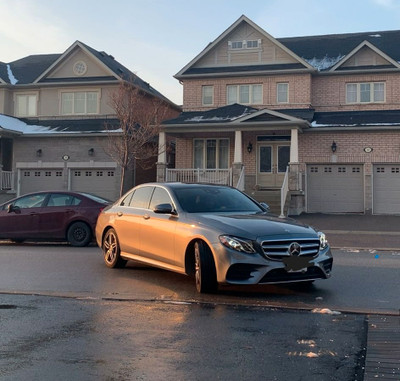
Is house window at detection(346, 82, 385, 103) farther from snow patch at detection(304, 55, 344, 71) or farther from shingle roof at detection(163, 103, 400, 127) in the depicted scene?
snow patch at detection(304, 55, 344, 71)

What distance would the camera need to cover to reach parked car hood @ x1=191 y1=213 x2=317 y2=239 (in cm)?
678

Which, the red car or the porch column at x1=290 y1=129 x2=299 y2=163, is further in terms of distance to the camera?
the porch column at x1=290 y1=129 x2=299 y2=163

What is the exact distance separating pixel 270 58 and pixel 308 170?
5.80 m

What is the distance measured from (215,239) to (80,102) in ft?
72.1

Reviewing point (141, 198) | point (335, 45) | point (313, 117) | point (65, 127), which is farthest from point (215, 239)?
point (335, 45)

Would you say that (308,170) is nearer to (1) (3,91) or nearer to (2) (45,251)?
(2) (45,251)

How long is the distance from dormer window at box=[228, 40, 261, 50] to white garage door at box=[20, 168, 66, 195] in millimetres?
10321

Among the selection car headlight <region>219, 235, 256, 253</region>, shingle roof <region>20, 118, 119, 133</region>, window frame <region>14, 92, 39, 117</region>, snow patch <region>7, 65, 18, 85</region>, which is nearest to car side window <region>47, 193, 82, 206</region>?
car headlight <region>219, 235, 256, 253</region>

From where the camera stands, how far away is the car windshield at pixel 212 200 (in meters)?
7.91

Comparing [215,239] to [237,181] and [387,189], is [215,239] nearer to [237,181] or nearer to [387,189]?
[237,181]

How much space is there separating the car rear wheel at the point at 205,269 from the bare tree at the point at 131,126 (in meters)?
14.5

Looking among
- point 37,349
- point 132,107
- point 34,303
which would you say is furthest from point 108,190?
point 37,349

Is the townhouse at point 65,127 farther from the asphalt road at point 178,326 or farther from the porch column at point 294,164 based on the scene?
the asphalt road at point 178,326

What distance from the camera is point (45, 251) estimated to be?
38.9ft
